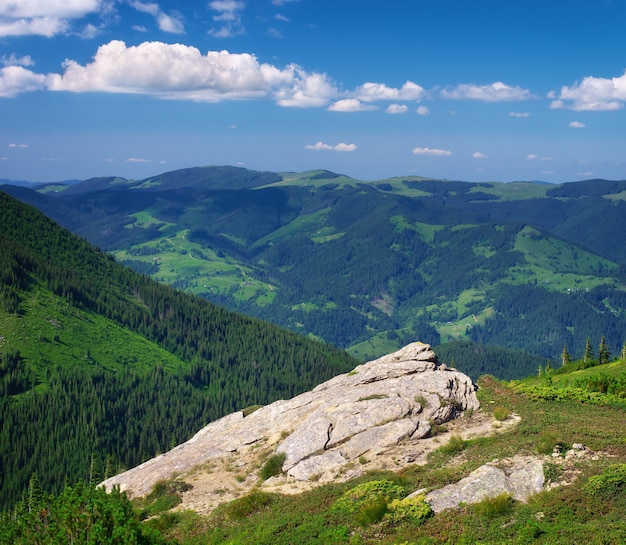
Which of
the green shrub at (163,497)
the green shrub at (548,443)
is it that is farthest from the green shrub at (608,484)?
the green shrub at (163,497)

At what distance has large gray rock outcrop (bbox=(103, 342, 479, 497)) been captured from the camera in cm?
5238

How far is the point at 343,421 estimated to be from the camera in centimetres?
5525

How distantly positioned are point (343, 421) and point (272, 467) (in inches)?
319

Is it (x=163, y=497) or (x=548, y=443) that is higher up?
(x=548, y=443)

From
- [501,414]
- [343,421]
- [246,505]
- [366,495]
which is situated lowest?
[246,505]

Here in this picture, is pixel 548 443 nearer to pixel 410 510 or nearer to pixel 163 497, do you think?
pixel 410 510

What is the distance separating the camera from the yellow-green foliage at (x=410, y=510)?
3869cm

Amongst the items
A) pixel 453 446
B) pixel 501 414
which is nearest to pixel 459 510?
pixel 453 446

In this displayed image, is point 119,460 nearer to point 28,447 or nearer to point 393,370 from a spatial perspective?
point 28,447

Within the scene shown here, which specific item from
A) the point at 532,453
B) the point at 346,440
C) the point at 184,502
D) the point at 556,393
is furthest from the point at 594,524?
the point at 184,502

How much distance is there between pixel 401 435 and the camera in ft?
172

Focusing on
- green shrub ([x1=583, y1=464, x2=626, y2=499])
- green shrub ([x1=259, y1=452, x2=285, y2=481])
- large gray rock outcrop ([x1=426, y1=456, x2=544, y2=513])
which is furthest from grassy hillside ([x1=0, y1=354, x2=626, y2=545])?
green shrub ([x1=259, y1=452, x2=285, y2=481])

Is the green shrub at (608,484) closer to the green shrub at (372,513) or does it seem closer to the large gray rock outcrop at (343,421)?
the green shrub at (372,513)

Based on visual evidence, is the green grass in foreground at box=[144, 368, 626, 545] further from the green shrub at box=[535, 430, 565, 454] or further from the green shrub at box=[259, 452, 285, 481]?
the green shrub at box=[259, 452, 285, 481]
